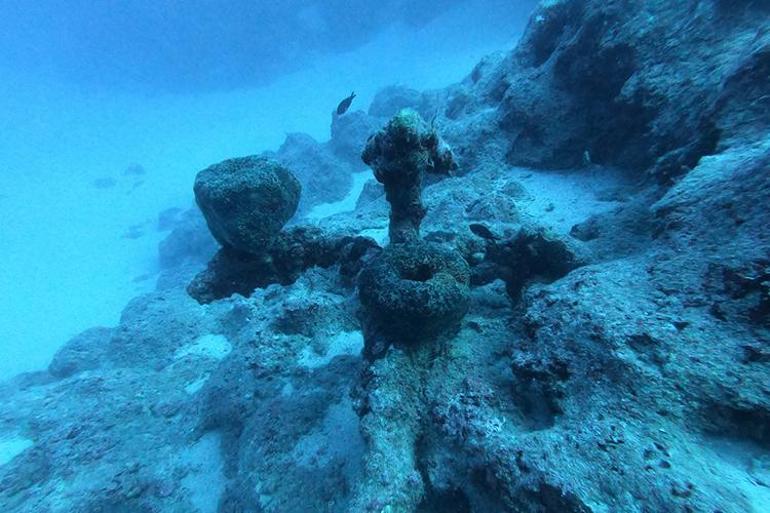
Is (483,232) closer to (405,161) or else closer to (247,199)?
(405,161)

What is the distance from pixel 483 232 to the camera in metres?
4.11

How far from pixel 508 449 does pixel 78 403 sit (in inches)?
273

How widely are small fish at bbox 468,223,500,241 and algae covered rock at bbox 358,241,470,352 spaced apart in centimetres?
97

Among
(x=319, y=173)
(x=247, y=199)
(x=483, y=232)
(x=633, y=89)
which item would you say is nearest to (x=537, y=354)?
(x=483, y=232)

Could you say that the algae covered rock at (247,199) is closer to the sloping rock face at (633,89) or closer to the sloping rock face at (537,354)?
the sloping rock face at (537,354)

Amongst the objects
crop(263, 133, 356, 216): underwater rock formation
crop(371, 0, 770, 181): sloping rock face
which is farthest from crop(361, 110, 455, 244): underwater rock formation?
crop(263, 133, 356, 216): underwater rock formation

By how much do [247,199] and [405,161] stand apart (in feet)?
4.55

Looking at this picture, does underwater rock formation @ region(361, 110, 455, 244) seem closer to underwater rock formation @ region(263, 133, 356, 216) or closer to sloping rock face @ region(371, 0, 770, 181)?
sloping rock face @ region(371, 0, 770, 181)

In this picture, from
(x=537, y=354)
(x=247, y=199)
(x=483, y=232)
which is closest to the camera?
(x=537, y=354)

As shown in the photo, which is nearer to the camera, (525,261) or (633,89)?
(525,261)

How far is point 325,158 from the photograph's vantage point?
14273mm

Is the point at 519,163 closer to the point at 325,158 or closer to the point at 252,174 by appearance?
the point at 252,174

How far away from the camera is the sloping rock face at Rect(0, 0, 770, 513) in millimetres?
1908

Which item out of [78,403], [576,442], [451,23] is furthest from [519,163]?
[451,23]
